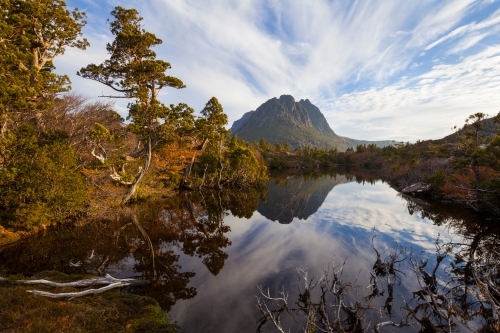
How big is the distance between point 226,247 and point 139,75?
17.4 meters

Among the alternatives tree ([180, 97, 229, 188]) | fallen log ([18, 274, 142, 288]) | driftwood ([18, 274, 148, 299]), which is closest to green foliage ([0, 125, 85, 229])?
fallen log ([18, 274, 142, 288])

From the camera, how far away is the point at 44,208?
17.5 meters

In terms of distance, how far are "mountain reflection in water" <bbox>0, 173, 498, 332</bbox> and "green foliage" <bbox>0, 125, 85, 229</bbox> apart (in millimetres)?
1737

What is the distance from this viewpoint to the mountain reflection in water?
1115cm

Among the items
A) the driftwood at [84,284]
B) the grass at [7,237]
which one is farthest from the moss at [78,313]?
the grass at [7,237]

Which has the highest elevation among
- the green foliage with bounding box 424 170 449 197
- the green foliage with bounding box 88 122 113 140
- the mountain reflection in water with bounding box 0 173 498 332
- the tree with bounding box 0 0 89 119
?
the tree with bounding box 0 0 89 119

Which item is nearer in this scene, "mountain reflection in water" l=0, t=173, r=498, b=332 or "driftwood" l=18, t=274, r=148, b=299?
"driftwood" l=18, t=274, r=148, b=299

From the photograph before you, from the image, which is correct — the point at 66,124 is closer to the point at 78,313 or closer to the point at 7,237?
the point at 7,237

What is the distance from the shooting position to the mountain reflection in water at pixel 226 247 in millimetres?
11148

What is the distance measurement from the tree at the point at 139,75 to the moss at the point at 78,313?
15.2 m

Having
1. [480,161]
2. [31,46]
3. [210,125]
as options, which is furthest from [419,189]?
[31,46]

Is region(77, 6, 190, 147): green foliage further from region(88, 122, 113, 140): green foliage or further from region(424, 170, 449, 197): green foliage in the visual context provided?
region(424, 170, 449, 197): green foliage

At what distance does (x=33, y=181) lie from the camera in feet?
55.0

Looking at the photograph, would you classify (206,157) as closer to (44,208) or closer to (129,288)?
(44,208)
